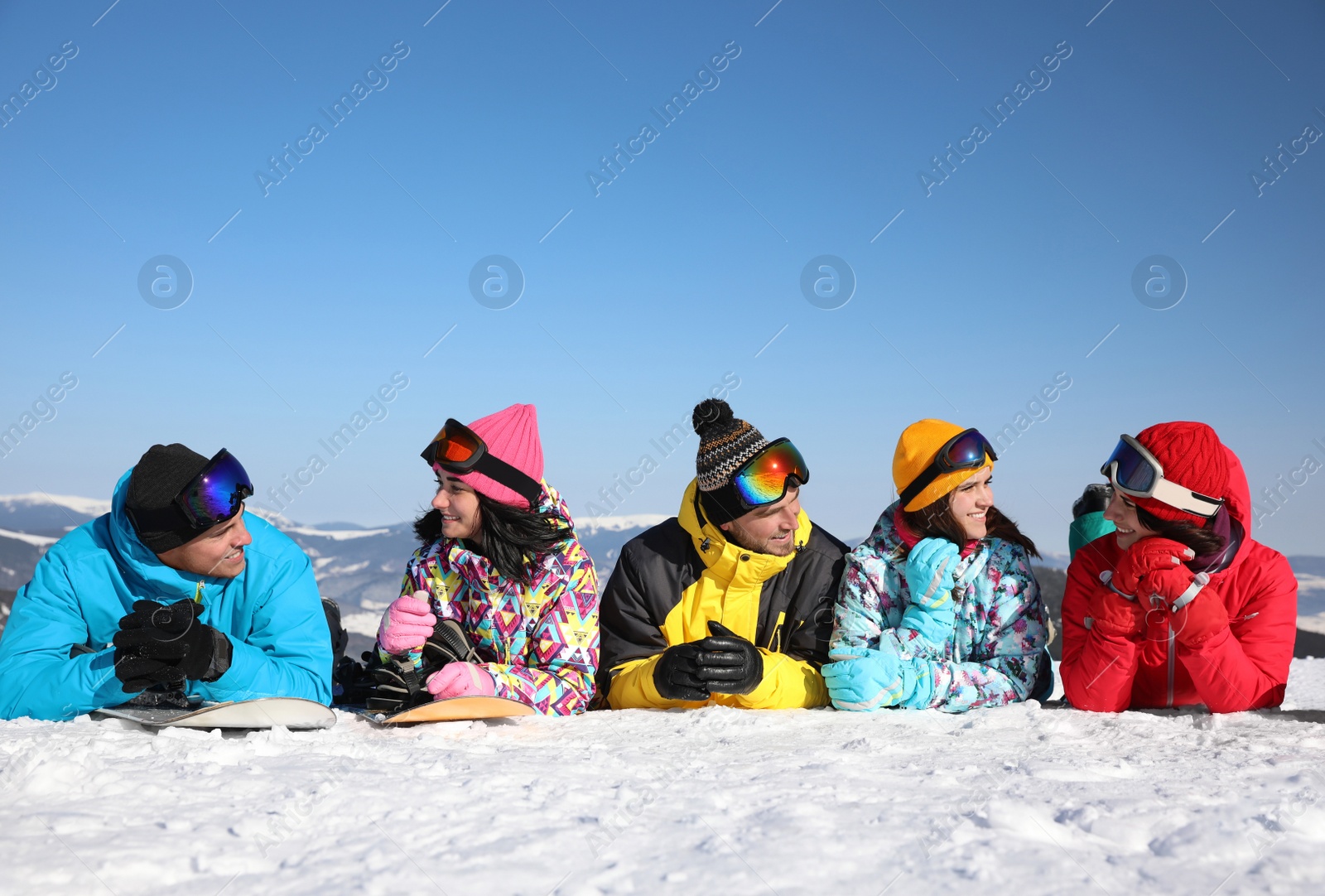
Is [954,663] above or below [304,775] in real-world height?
below

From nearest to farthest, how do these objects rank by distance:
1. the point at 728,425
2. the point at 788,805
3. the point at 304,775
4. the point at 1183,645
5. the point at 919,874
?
the point at 919,874 < the point at 788,805 < the point at 304,775 < the point at 1183,645 < the point at 728,425

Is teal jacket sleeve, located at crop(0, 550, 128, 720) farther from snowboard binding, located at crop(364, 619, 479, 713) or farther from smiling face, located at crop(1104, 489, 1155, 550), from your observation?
smiling face, located at crop(1104, 489, 1155, 550)

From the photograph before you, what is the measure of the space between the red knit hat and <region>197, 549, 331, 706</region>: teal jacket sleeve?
329cm

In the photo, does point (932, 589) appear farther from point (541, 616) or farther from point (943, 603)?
point (541, 616)

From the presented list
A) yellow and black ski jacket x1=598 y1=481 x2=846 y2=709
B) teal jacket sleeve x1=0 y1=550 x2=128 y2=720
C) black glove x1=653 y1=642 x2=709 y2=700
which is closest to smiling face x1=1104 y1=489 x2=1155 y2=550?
yellow and black ski jacket x1=598 y1=481 x2=846 y2=709

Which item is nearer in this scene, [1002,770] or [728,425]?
[1002,770]

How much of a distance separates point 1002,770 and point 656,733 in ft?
4.07

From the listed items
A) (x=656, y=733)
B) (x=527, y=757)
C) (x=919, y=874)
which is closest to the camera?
(x=919, y=874)

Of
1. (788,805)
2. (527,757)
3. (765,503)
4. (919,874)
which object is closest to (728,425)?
(765,503)

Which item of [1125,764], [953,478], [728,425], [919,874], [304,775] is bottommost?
[1125,764]

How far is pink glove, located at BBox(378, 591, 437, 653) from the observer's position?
3820 mm

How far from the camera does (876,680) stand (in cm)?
391

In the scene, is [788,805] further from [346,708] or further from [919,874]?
[346,708]

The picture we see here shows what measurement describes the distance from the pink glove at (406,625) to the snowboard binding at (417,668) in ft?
0.21
